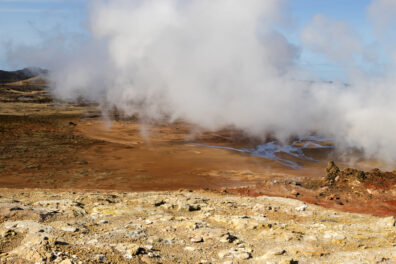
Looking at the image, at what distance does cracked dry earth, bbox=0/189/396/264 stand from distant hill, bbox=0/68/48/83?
230ft

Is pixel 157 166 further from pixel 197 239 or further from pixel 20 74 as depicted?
pixel 20 74

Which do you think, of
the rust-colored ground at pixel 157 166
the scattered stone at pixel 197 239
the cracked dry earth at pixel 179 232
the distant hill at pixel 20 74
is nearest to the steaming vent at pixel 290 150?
the rust-colored ground at pixel 157 166

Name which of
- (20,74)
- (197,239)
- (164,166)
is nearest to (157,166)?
(164,166)

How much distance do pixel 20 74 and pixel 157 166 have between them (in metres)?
73.2

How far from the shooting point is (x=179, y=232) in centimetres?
643

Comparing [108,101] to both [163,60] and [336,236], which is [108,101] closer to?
[163,60]

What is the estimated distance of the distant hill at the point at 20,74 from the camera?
232 ft

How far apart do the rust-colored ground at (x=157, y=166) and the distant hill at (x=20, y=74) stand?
2086 inches

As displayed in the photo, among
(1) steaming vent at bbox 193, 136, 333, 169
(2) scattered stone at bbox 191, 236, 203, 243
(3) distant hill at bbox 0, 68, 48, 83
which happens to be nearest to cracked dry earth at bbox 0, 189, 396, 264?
(2) scattered stone at bbox 191, 236, 203, 243

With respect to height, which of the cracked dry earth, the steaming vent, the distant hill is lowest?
the cracked dry earth

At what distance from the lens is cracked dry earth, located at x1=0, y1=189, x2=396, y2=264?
17.3 feet

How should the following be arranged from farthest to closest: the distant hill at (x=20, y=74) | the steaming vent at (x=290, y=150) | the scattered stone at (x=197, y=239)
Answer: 1. the distant hill at (x=20, y=74)
2. the steaming vent at (x=290, y=150)
3. the scattered stone at (x=197, y=239)

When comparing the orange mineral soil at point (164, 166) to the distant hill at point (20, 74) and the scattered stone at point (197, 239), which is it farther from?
the distant hill at point (20, 74)

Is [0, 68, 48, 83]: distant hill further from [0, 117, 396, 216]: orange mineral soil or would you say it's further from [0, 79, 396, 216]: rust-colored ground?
[0, 117, 396, 216]: orange mineral soil
